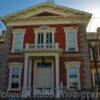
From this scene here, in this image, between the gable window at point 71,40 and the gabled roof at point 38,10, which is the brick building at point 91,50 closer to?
the gable window at point 71,40

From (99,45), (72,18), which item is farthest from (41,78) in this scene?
(99,45)

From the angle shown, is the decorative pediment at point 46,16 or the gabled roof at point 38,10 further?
the gabled roof at point 38,10

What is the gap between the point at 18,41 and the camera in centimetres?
2267

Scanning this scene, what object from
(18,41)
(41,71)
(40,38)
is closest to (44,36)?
(40,38)

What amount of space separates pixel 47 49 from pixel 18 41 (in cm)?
398

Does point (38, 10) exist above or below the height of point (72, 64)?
above

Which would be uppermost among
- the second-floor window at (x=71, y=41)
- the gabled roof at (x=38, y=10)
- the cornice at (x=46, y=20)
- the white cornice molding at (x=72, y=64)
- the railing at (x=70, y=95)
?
the gabled roof at (x=38, y=10)

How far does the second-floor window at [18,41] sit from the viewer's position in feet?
73.3

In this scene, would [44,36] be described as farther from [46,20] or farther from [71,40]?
[71,40]

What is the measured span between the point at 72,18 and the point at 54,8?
2.34 meters

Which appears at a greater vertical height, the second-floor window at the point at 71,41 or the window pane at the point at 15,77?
the second-floor window at the point at 71,41

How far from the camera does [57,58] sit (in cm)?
2016

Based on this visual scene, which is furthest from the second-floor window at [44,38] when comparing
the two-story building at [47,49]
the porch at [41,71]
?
the porch at [41,71]

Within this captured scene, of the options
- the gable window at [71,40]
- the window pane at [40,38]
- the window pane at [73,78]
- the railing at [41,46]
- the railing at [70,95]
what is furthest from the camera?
the window pane at [40,38]
